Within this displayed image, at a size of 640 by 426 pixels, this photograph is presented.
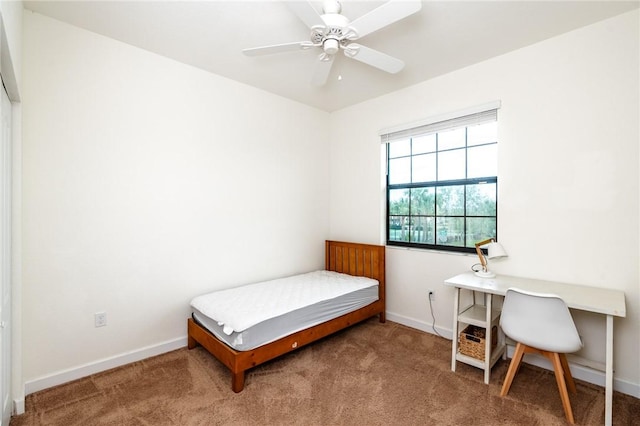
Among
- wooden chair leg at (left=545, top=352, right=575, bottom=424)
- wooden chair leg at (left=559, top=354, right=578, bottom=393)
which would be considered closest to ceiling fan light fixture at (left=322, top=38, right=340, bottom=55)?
wooden chair leg at (left=545, top=352, right=575, bottom=424)

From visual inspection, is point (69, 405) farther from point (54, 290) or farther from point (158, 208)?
point (158, 208)

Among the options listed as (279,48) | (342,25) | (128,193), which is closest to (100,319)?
(128,193)

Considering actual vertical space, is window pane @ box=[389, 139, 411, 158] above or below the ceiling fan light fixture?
below

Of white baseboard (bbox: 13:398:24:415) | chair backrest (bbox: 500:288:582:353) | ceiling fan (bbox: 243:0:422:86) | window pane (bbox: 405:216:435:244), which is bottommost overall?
white baseboard (bbox: 13:398:24:415)

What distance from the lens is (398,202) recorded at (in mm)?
3537

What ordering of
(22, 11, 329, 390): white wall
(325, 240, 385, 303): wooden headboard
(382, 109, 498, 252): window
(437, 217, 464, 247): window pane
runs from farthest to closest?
1. (325, 240, 385, 303): wooden headboard
2. (437, 217, 464, 247): window pane
3. (382, 109, 498, 252): window
4. (22, 11, 329, 390): white wall

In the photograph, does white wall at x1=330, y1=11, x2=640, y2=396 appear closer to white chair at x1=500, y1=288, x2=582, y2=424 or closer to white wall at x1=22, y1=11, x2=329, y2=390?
white chair at x1=500, y1=288, x2=582, y2=424

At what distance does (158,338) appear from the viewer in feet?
8.72

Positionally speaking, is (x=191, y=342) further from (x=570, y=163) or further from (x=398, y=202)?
(x=570, y=163)

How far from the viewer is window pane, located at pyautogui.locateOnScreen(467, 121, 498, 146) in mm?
2800

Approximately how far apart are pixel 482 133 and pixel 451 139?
291 mm

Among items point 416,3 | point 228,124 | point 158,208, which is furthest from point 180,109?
point 416,3

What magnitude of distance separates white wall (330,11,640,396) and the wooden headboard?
0.57m

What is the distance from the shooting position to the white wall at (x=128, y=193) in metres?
2.14
